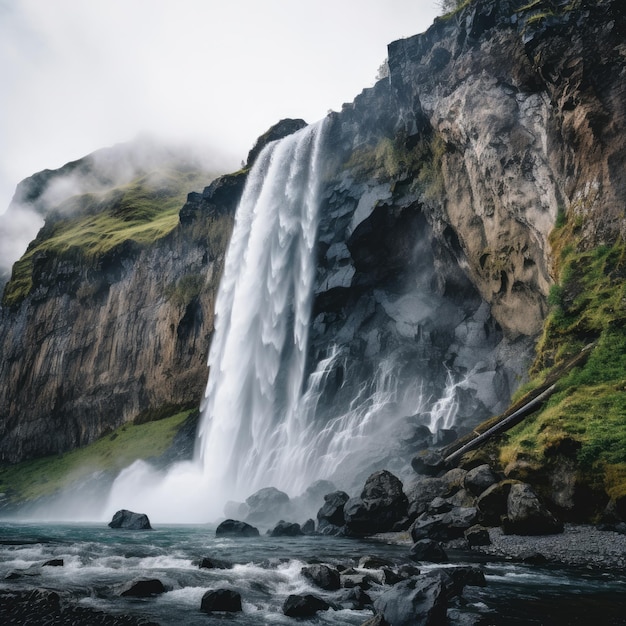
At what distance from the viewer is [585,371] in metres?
16.4

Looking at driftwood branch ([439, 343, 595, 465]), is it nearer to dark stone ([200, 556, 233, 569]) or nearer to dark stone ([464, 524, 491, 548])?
dark stone ([464, 524, 491, 548])

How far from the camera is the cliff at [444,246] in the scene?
2109 centimetres

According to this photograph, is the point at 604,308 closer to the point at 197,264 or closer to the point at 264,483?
the point at 264,483

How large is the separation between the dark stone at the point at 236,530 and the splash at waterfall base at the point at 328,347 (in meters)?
5.77

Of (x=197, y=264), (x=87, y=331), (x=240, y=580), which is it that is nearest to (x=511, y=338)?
(x=240, y=580)

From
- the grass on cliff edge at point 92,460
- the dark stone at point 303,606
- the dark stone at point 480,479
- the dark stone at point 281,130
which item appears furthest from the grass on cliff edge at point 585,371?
the dark stone at point 281,130

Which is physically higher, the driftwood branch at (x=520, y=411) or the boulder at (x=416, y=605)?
the driftwood branch at (x=520, y=411)

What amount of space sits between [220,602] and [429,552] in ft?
18.4

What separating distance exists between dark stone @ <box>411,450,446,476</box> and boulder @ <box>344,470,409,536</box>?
1.99 metres

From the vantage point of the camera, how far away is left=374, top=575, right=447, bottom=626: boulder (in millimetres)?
6840

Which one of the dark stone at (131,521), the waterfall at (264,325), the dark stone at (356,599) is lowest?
the dark stone at (131,521)

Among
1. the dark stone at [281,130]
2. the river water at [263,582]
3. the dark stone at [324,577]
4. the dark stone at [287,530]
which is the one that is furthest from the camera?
the dark stone at [281,130]

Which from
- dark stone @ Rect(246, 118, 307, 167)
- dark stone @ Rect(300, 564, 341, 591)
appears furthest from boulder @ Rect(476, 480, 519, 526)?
dark stone @ Rect(246, 118, 307, 167)

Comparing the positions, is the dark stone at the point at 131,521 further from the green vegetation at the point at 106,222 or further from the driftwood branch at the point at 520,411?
the green vegetation at the point at 106,222
